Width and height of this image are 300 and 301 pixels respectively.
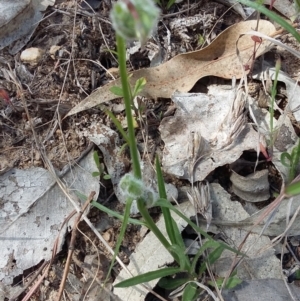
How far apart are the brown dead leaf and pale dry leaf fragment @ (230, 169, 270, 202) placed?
0.51m

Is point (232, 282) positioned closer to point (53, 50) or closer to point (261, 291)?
point (261, 291)

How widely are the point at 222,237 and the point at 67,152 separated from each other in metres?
0.79

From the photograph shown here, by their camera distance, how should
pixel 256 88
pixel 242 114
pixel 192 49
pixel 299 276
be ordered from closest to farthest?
pixel 299 276, pixel 242 114, pixel 256 88, pixel 192 49

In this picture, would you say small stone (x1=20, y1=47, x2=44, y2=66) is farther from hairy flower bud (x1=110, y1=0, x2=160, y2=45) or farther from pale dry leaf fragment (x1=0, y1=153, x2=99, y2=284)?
hairy flower bud (x1=110, y1=0, x2=160, y2=45)

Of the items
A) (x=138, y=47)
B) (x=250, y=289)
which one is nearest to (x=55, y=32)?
(x=138, y=47)

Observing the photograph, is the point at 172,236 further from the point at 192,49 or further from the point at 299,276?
the point at 192,49

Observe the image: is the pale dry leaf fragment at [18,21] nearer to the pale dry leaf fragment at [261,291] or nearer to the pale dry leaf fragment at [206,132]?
the pale dry leaf fragment at [206,132]

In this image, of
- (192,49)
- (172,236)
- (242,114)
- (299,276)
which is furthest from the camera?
(192,49)

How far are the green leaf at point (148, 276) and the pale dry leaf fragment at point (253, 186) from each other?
0.47 m

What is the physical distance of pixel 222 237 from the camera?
196 centimetres

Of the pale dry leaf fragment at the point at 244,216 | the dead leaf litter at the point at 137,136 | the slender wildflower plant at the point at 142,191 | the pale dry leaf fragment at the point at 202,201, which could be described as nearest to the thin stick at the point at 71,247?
the dead leaf litter at the point at 137,136

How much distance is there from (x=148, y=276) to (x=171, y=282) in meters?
0.21

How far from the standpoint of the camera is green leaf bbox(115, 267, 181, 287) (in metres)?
1.63

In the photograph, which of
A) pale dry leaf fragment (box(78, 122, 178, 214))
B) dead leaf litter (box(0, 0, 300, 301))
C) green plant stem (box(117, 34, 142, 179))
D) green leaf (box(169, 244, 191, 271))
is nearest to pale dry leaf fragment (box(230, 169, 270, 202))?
dead leaf litter (box(0, 0, 300, 301))
